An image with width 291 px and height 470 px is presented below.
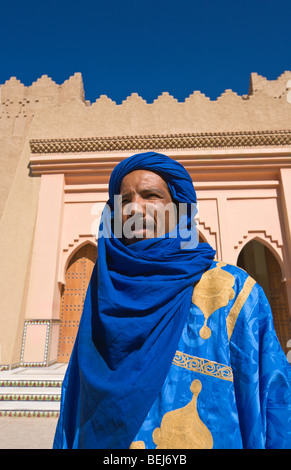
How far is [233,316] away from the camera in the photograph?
61 centimetres

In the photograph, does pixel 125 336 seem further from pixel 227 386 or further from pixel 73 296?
pixel 73 296

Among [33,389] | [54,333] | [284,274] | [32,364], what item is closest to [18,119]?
[54,333]

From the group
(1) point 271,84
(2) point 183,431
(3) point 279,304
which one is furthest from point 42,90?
(2) point 183,431

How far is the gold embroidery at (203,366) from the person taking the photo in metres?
0.57

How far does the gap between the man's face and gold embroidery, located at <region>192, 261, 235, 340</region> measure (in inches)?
7.0

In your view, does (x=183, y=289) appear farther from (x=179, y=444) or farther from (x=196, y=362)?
(x=179, y=444)

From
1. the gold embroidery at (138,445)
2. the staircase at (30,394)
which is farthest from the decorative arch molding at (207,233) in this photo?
the gold embroidery at (138,445)

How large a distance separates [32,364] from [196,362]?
3.88 meters

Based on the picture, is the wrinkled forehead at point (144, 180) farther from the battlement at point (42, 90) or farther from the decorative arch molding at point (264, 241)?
the battlement at point (42, 90)

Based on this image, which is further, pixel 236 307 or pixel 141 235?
pixel 141 235

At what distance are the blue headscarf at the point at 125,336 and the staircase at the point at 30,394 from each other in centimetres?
232

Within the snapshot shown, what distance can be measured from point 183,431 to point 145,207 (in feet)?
1.71

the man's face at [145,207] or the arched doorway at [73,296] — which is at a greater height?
the arched doorway at [73,296]

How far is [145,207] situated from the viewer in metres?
0.79
